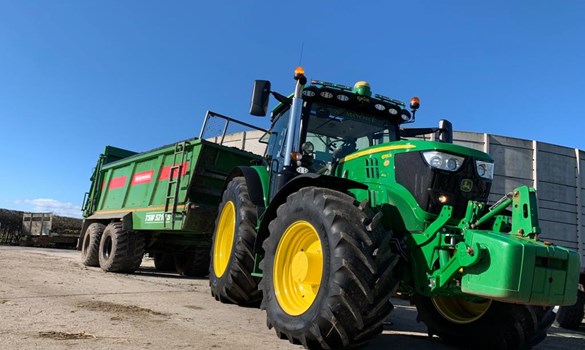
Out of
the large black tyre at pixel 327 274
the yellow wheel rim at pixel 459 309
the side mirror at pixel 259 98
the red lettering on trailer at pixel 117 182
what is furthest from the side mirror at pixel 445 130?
the red lettering on trailer at pixel 117 182

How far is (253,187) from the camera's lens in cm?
575

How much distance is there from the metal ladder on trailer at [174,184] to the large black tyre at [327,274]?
15.3 ft

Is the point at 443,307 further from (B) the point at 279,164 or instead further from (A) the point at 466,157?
(B) the point at 279,164

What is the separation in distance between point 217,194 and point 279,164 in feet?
10.6

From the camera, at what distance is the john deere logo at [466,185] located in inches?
160

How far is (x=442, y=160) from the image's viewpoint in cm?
400

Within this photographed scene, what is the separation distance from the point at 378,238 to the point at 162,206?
6.34 meters

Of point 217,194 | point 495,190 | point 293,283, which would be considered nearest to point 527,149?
point 495,190

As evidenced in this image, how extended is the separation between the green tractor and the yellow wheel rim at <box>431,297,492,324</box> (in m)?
0.01

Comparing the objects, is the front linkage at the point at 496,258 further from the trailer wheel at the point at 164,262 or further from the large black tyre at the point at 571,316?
the trailer wheel at the point at 164,262

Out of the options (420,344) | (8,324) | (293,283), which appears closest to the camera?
(8,324)

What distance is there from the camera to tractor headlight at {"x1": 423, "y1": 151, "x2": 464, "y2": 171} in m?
3.99

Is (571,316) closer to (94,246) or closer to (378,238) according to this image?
(378,238)

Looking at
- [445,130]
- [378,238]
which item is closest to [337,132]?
Result: [445,130]
